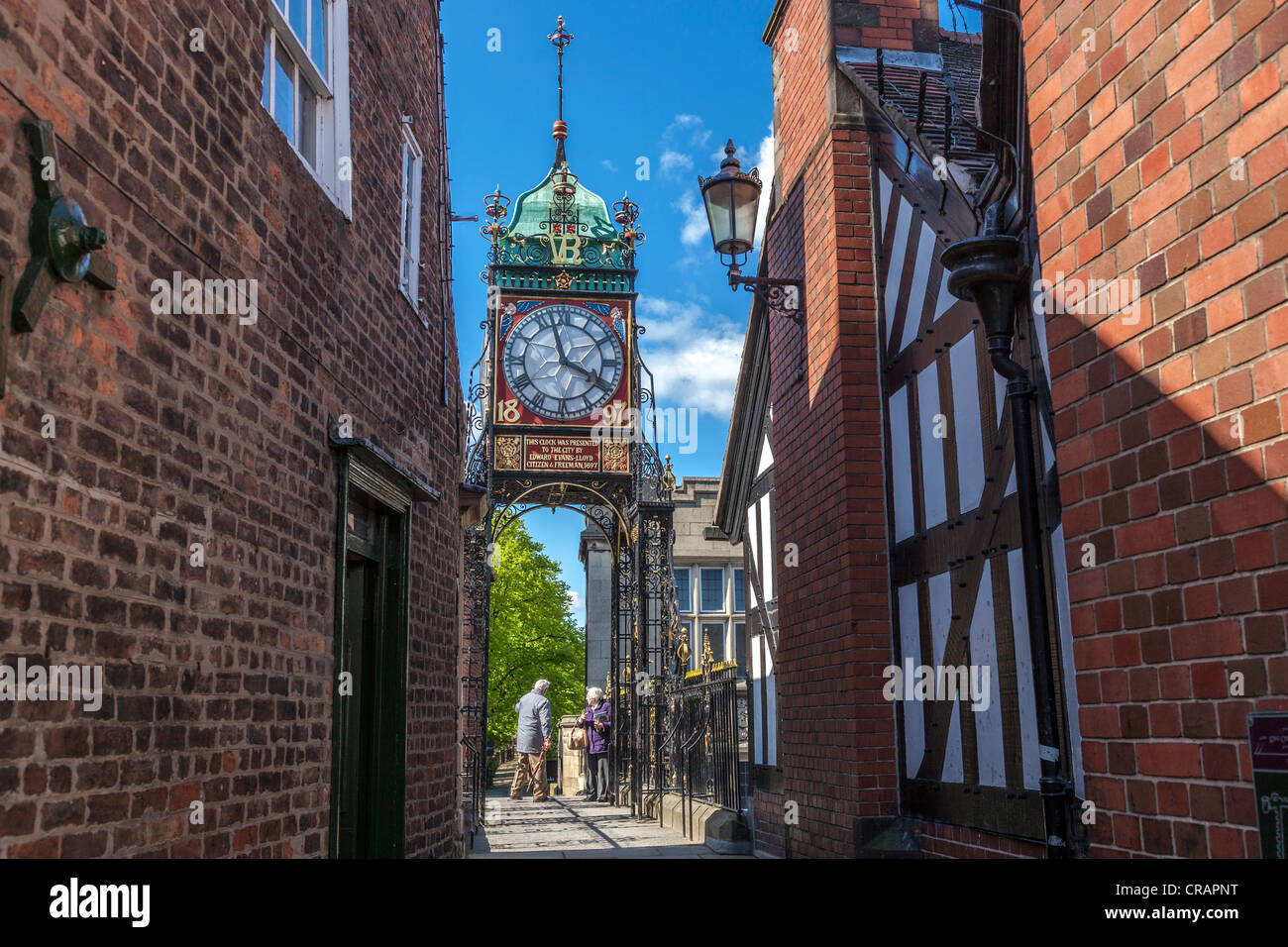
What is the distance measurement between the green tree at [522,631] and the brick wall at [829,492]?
24.4 metres

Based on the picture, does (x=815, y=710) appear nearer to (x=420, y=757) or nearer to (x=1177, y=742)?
(x=420, y=757)

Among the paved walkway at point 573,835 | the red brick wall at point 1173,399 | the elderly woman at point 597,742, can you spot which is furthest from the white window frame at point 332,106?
the elderly woman at point 597,742

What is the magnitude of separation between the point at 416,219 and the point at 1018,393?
4475mm

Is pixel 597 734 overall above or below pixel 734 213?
below

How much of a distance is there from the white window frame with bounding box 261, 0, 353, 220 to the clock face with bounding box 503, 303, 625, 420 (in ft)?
38.9

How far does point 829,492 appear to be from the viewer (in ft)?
25.0

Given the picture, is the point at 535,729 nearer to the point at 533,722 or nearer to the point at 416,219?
the point at 533,722

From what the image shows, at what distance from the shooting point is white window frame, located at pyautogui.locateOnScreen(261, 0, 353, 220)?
213 inches

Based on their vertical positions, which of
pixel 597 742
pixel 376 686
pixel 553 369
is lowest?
→ pixel 597 742

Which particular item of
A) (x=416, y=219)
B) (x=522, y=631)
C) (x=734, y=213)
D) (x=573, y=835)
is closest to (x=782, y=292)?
(x=734, y=213)

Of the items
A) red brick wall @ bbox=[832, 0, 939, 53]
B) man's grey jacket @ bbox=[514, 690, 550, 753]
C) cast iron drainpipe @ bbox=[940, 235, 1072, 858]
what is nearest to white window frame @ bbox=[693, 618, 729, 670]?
man's grey jacket @ bbox=[514, 690, 550, 753]

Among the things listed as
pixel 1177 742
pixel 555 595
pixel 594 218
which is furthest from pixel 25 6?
pixel 555 595

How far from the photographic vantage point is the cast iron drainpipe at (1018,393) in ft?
14.8

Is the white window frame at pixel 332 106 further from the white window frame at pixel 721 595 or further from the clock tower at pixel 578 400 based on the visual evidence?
the white window frame at pixel 721 595
